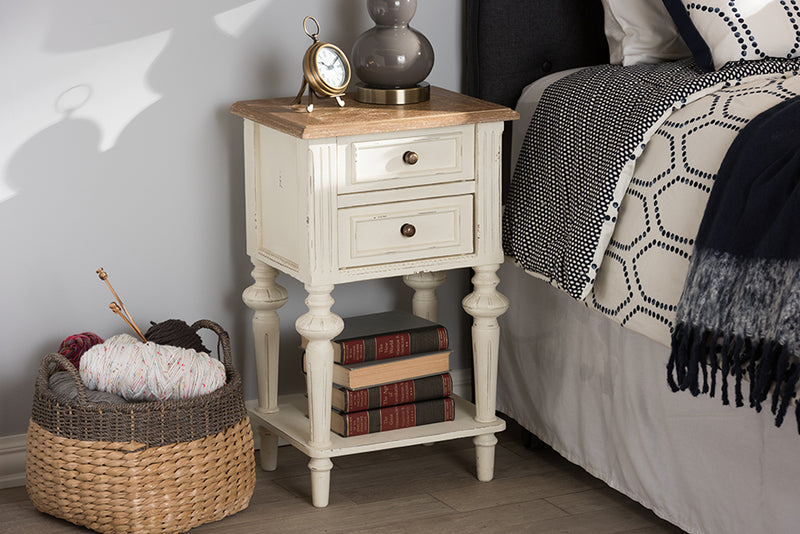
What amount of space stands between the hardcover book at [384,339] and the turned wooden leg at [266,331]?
7 centimetres

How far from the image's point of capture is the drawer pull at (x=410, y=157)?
1.81 meters

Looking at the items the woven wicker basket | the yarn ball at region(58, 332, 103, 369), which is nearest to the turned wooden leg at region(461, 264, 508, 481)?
the woven wicker basket

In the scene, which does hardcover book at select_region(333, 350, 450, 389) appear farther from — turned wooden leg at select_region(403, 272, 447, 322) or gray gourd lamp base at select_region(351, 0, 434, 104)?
gray gourd lamp base at select_region(351, 0, 434, 104)

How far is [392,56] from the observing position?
1891 mm

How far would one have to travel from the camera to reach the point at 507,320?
222 centimetres

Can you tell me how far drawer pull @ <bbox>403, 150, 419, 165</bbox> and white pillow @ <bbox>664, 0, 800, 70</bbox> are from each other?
54cm

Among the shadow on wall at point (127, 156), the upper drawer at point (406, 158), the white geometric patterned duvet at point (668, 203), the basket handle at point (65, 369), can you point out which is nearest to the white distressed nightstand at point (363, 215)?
the upper drawer at point (406, 158)

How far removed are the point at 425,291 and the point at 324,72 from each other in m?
0.54

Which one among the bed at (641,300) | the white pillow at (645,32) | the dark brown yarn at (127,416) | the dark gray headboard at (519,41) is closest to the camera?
the bed at (641,300)

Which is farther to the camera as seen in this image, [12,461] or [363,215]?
[12,461]

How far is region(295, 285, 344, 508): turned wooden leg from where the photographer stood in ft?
5.97

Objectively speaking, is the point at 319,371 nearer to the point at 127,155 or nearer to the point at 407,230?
the point at 407,230

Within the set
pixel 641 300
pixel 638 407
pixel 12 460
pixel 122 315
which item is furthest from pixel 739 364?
pixel 12 460

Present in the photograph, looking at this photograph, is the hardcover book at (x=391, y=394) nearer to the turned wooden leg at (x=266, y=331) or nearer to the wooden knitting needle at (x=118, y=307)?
the turned wooden leg at (x=266, y=331)
